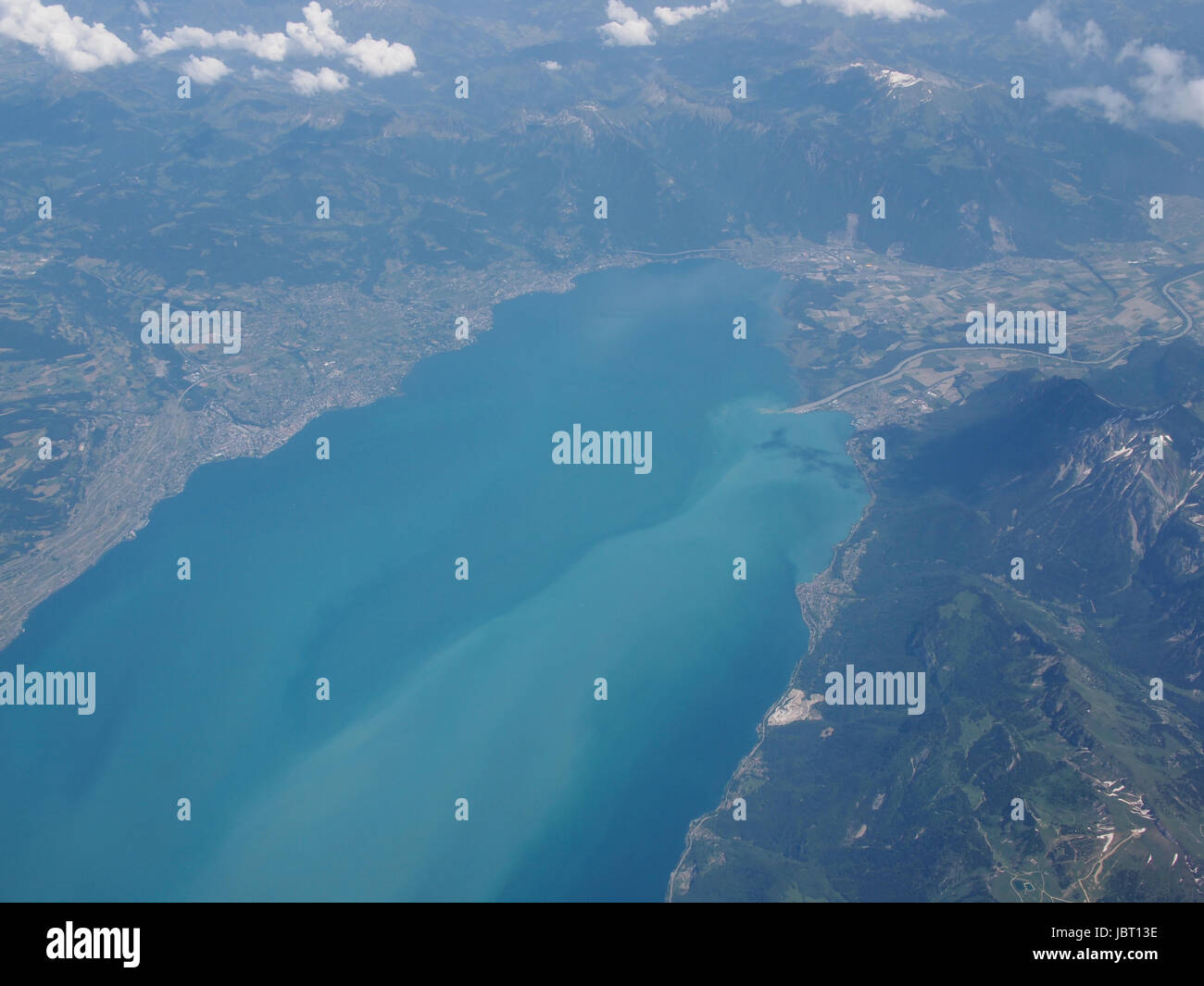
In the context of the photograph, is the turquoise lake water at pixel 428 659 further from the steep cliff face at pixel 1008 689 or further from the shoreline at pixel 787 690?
the steep cliff face at pixel 1008 689

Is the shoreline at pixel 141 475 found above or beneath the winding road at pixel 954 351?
beneath

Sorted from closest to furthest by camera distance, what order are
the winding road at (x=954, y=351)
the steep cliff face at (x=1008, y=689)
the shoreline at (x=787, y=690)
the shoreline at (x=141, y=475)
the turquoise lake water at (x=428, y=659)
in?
the steep cliff face at (x=1008, y=689) < the shoreline at (x=787, y=690) < the turquoise lake water at (x=428, y=659) < the shoreline at (x=141, y=475) < the winding road at (x=954, y=351)

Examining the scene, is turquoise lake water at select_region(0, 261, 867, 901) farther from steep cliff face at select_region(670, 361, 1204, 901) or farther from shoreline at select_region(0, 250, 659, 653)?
steep cliff face at select_region(670, 361, 1204, 901)

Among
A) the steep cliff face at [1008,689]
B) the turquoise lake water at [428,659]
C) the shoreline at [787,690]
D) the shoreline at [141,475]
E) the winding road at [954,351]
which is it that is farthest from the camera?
the winding road at [954,351]

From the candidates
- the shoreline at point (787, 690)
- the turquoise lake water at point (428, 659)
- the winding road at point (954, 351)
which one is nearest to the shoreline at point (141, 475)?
the turquoise lake water at point (428, 659)

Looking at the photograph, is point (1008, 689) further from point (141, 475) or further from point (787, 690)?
point (141, 475)

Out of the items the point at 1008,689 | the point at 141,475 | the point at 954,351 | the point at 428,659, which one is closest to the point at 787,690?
the point at 1008,689

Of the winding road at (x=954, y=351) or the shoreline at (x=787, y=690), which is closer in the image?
the shoreline at (x=787, y=690)

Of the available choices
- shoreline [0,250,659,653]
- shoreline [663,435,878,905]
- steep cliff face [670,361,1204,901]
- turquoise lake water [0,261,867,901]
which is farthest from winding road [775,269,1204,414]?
shoreline [0,250,659,653]
